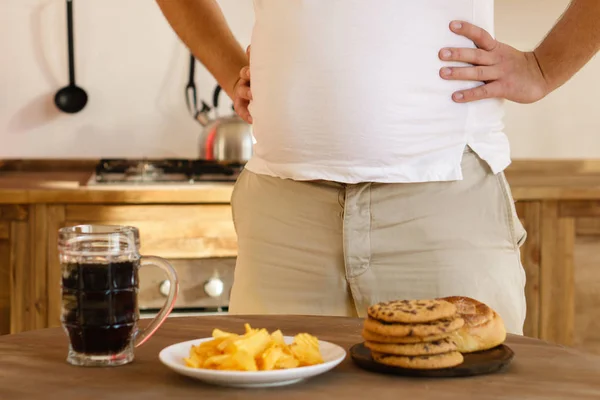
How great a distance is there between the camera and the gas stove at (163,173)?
229cm

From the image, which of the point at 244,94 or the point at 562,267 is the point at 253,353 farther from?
the point at 562,267

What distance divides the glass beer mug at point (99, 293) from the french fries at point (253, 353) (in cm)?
8

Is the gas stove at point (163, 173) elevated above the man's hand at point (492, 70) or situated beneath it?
situated beneath

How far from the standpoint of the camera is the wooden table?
0.76 m

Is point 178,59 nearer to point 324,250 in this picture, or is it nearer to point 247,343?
point 324,250

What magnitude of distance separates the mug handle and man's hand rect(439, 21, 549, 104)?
514 millimetres

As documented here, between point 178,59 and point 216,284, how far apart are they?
86 centimetres

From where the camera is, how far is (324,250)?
48.6 inches

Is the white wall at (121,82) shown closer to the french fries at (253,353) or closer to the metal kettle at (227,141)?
the metal kettle at (227,141)

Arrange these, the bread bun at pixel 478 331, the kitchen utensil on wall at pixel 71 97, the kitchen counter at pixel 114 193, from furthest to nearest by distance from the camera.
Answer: the kitchen utensil on wall at pixel 71 97 < the kitchen counter at pixel 114 193 < the bread bun at pixel 478 331

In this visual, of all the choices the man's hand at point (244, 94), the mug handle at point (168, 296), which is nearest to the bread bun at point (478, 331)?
the mug handle at point (168, 296)

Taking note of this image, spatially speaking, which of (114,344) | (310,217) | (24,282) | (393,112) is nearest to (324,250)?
(310,217)

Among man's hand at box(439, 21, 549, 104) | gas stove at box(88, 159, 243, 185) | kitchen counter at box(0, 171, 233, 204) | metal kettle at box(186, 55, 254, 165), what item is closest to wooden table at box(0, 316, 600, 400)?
man's hand at box(439, 21, 549, 104)

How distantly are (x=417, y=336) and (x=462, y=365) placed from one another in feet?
0.16
